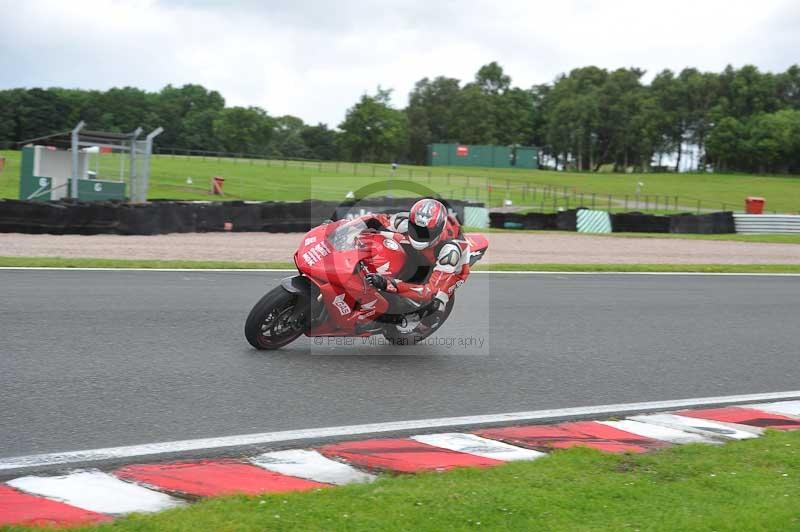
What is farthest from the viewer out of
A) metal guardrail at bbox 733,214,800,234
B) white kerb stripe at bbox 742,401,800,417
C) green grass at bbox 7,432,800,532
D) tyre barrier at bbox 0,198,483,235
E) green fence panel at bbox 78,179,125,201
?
metal guardrail at bbox 733,214,800,234

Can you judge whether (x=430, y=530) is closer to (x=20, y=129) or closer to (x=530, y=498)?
(x=530, y=498)

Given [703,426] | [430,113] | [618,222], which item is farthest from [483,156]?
Answer: [703,426]

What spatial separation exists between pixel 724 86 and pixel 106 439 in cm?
13264

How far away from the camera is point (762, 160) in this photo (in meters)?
109

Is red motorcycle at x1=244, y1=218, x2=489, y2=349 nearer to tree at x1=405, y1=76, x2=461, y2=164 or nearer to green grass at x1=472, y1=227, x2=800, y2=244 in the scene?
green grass at x1=472, y1=227, x2=800, y2=244

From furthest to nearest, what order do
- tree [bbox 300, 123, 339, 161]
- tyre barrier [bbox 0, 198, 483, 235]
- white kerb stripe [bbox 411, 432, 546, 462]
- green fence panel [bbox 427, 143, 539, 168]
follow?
tree [bbox 300, 123, 339, 161]
green fence panel [bbox 427, 143, 539, 168]
tyre barrier [bbox 0, 198, 483, 235]
white kerb stripe [bbox 411, 432, 546, 462]

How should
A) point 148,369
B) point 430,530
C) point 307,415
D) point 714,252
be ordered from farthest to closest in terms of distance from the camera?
point 714,252
point 148,369
point 307,415
point 430,530

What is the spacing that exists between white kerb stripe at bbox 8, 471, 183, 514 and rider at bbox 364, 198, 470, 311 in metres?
3.35

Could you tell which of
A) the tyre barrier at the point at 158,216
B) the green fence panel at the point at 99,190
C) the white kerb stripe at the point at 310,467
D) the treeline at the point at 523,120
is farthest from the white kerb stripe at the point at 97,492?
the treeline at the point at 523,120

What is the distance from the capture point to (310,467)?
4734mm

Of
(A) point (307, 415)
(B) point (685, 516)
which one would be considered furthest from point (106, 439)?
(B) point (685, 516)

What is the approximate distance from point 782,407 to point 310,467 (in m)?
4.03

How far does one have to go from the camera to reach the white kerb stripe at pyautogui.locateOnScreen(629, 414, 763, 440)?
19.1 feet

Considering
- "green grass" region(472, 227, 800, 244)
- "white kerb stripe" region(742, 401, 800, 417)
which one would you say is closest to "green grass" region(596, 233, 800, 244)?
"green grass" region(472, 227, 800, 244)
